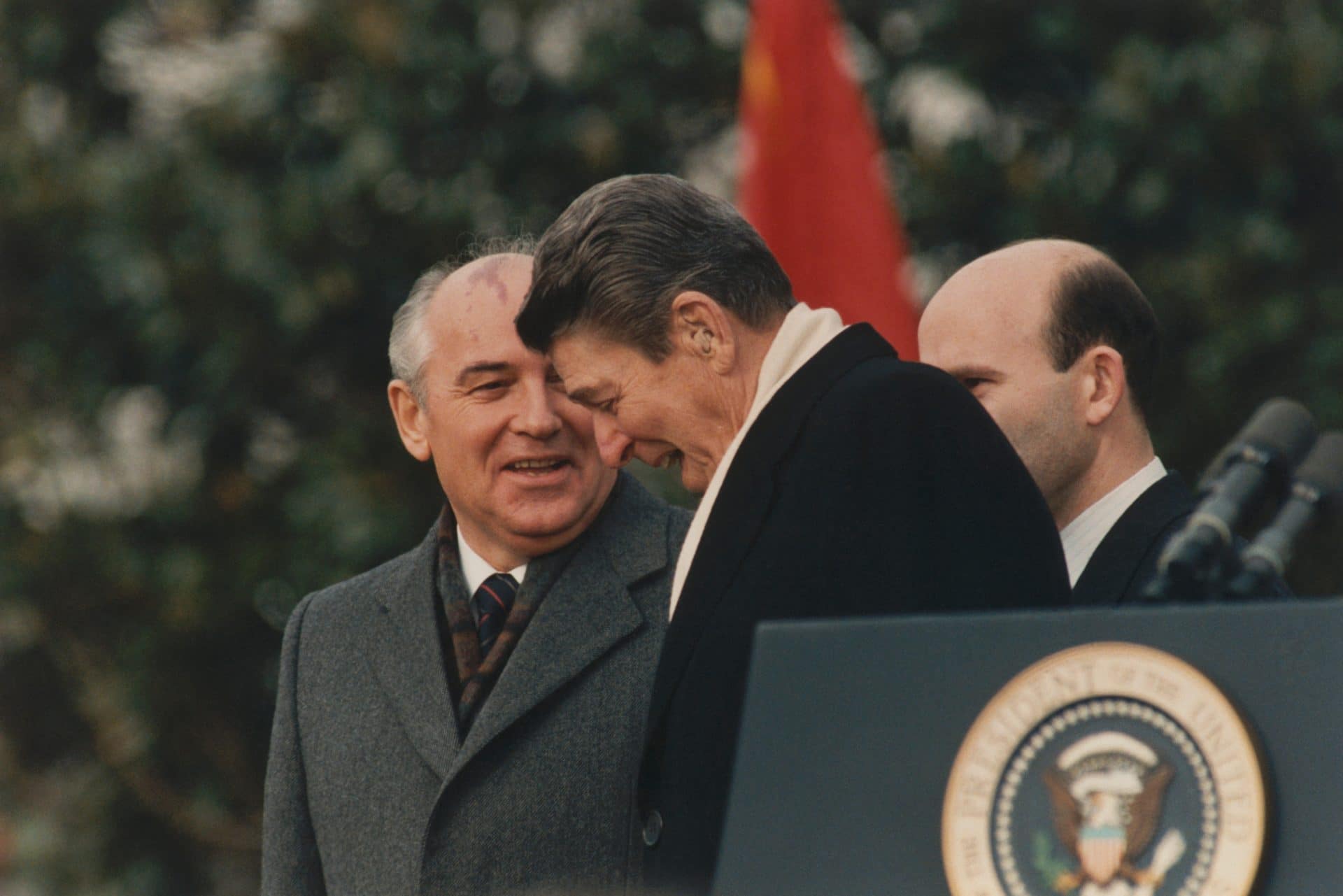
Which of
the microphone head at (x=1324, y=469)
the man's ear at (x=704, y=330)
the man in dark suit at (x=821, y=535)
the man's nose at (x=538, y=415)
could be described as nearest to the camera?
the microphone head at (x=1324, y=469)

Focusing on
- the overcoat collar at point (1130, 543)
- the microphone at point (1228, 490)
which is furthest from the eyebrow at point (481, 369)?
the microphone at point (1228, 490)

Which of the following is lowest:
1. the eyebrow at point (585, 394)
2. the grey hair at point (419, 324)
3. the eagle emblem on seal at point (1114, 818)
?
the eagle emblem on seal at point (1114, 818)

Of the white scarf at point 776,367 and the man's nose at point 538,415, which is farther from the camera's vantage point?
the man's nose at point 538,415

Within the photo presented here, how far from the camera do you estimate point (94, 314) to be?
26.5 ft

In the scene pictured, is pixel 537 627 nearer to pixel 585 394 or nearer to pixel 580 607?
pixel 580 607

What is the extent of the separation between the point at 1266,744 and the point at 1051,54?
601cm

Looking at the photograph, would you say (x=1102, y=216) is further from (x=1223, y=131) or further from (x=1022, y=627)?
(x=1022, y=627)

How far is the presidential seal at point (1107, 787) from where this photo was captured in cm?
133

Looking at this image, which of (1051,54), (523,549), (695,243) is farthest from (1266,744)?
(1051,54)

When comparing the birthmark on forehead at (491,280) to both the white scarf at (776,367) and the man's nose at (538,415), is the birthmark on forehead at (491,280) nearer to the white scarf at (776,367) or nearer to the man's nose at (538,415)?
the man's nose at (538,415)

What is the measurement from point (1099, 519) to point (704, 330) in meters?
0.71

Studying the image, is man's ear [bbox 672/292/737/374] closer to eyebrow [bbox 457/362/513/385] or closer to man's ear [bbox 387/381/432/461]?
eyebrow [bbox 457/362/513/385]

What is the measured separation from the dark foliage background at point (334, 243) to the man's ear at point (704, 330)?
4.26 meters

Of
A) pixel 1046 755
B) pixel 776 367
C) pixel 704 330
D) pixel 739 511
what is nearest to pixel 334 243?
pixel 704 330
